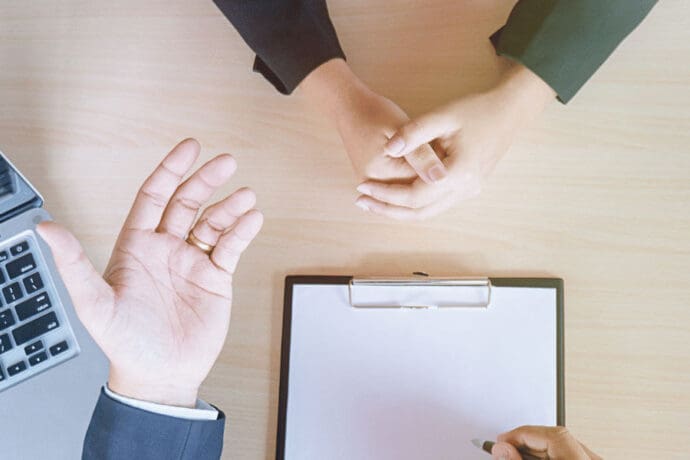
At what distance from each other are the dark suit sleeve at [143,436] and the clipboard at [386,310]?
9cm

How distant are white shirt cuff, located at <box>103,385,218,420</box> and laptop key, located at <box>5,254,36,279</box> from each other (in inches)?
6.8

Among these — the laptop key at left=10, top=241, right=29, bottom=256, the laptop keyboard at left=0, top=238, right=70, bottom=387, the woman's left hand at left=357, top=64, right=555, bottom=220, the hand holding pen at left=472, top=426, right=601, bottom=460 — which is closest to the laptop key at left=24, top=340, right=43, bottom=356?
the laptop keyboard at left=0, top=238, right=70, bottom=387

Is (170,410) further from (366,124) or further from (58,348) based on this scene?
(366,124)

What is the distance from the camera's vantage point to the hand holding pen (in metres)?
0.59

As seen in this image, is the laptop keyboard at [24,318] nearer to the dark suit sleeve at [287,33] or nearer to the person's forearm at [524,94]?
the dark suit sleeve at [287,33]

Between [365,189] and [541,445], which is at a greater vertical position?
[365,189]

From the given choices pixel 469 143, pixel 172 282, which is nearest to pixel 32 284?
pixel 172 282

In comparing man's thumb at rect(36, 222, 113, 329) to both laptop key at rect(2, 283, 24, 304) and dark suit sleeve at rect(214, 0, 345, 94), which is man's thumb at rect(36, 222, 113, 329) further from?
dark suit sleeve at rect(214, 0, 345, 94)

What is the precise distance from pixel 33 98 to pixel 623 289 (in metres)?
0.74

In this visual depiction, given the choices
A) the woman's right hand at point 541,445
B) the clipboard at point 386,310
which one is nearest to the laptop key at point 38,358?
the clipboard at point 386,310

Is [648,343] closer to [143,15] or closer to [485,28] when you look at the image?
[485,28]

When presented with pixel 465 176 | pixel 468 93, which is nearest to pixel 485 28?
pixel 468 93

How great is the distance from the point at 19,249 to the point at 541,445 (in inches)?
23.4

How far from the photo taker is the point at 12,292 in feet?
2.26
